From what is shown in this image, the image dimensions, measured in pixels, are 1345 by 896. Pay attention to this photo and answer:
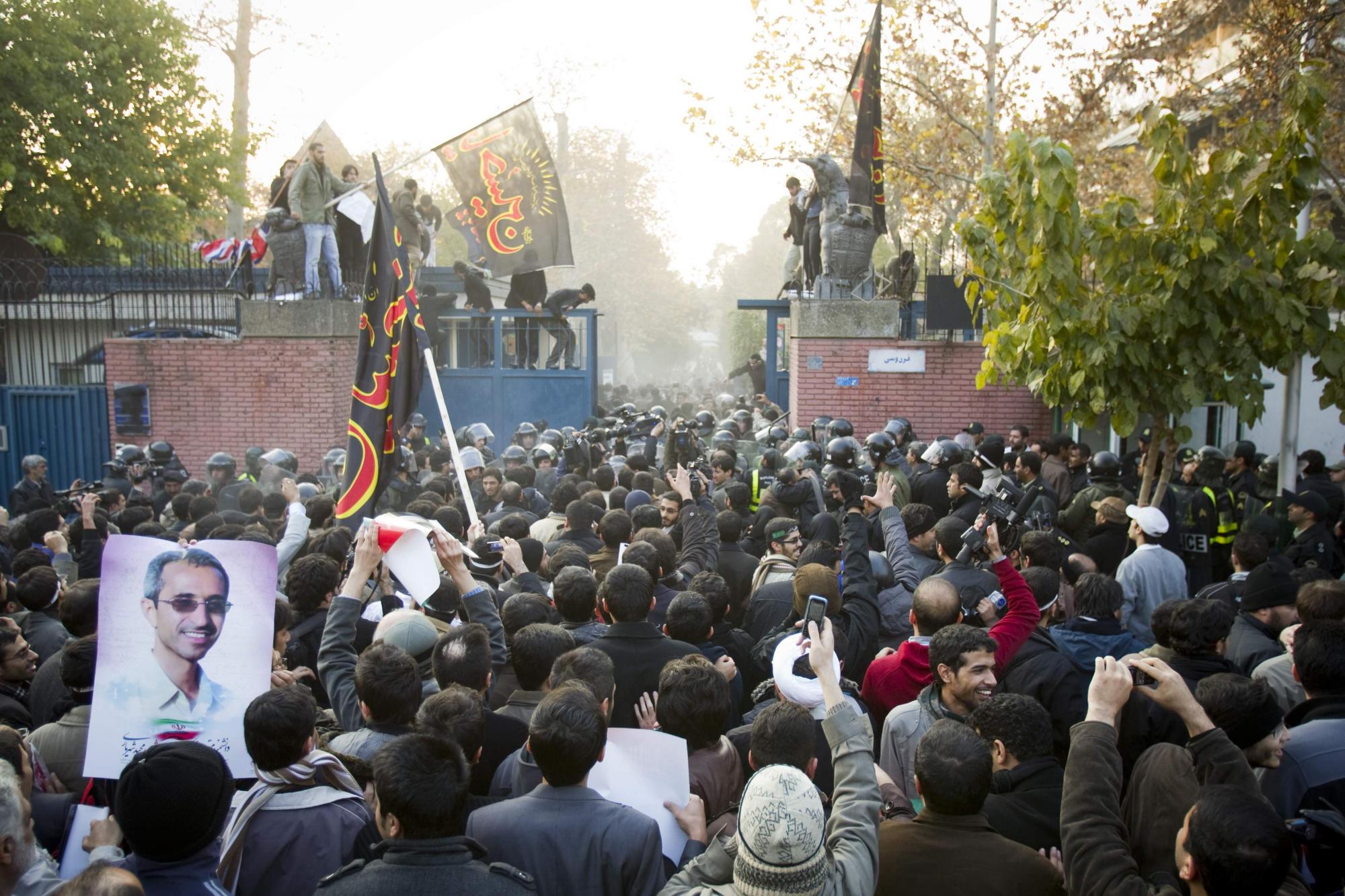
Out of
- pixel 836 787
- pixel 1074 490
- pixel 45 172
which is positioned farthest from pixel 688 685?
pixel 45 172

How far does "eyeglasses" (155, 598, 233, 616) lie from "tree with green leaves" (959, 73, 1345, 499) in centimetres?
529

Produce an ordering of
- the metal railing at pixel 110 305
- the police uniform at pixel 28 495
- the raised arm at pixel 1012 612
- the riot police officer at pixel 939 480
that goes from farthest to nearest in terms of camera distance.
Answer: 1. the metal railing at pixel 110 305
2. the police uniform at pixel 28 495
3. the riot police officer at pixel 939 480
4. the raised arm at pixel 1012 612

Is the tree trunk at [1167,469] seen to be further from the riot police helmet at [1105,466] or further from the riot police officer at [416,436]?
the riot police officer at [416,436]

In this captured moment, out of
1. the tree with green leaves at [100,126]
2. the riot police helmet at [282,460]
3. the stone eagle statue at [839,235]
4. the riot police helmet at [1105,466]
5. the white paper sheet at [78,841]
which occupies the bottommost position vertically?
the white paper sheet at [78,841]

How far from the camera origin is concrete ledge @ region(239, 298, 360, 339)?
49.0 ft

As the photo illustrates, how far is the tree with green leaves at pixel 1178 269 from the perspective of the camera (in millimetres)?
6883

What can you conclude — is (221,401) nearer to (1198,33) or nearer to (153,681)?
(153,681)

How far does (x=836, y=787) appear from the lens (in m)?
3.18

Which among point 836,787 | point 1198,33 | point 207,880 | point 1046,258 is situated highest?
point 1198,33

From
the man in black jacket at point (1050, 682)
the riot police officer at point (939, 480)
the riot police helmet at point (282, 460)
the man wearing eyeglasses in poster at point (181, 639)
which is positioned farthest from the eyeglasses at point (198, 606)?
the riot police helmet at point (282, 460)

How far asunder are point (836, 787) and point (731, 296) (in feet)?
278

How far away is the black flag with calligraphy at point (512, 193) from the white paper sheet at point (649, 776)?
37.5 feet

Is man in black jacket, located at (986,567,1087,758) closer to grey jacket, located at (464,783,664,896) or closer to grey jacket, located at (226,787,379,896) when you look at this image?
grey jacket, located at (464,783,664,896)

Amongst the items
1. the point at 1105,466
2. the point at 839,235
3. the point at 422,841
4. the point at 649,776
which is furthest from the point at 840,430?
the point at 422,841
